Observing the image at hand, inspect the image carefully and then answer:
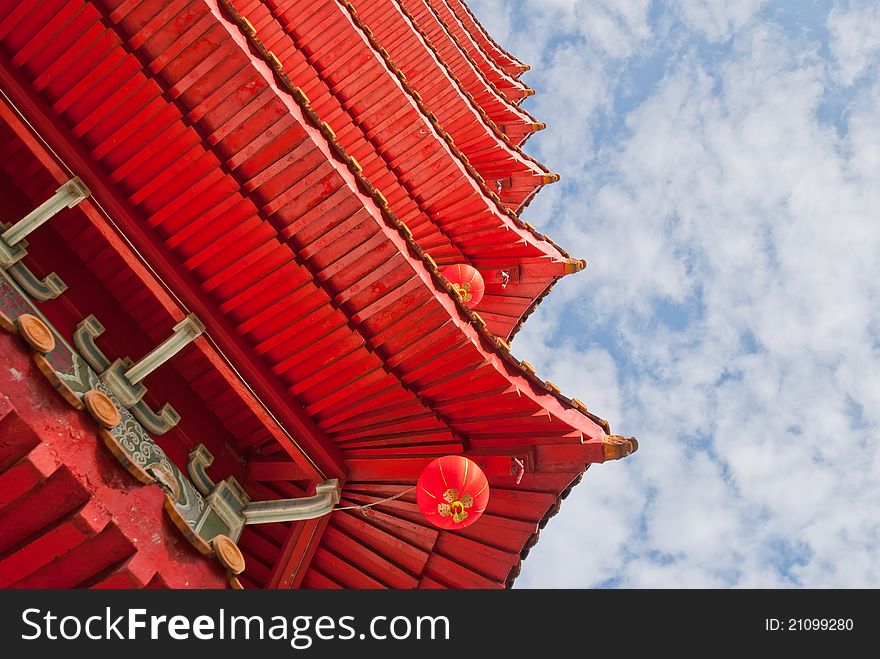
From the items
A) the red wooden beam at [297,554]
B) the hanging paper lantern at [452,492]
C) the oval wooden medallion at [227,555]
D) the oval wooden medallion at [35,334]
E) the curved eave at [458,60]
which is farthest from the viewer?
the curved eave at [458,60]

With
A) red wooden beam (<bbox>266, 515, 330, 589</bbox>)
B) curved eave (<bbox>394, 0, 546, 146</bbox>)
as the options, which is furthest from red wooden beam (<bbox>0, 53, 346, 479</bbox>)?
curved eave (<bbox>394, 0, 546, 146</bbox>)

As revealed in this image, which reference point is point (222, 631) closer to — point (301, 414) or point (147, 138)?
point (301, 414)

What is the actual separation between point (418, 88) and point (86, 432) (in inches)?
368

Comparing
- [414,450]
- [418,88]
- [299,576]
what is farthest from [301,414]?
[418,88]

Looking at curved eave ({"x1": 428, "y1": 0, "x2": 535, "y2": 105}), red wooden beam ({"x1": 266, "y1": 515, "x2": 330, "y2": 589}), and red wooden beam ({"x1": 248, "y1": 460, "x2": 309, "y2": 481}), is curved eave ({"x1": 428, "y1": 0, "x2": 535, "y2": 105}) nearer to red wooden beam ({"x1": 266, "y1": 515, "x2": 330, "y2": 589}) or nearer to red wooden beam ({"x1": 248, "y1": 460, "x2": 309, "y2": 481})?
red wooden beam ({"x1": 248, "y1": 460, "x2": 309, "y2": 481})

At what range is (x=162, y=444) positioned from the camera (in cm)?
686

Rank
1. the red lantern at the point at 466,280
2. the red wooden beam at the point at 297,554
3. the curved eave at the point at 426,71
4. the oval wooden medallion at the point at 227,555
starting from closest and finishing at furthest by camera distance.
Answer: the oval wooden medallion at the point at 227,555
the red wooden beam at the point at 297,554
the red lantern at the point at 466,280
the curved eave at the point at 426,71

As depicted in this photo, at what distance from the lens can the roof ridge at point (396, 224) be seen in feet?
20.5

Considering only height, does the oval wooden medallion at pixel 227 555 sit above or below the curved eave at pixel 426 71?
below

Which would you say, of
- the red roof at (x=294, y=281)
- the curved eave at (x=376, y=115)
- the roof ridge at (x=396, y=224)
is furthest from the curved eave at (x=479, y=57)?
the red roof at (x=294, y=281)

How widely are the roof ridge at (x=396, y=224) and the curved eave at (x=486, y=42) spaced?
50.2 feet

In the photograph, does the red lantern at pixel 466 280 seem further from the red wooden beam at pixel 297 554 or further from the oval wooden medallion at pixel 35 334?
the oval wooden medallion at pixel 35 334

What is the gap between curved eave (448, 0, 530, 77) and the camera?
21734 mm

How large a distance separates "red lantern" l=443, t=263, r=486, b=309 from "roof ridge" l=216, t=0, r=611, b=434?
11.4 feet
